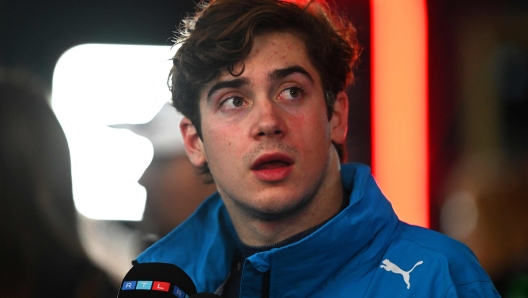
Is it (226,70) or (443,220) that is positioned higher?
(226,70)

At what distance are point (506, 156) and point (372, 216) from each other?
3.42 feet

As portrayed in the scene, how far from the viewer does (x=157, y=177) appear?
2.12m

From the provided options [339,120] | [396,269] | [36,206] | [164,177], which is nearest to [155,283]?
[396,269]

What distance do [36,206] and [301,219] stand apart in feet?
3.56

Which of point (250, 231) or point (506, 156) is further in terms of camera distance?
point (506, 156)

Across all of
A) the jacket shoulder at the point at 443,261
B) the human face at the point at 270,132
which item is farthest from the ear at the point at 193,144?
the jacket shoulder at the point at 443,261

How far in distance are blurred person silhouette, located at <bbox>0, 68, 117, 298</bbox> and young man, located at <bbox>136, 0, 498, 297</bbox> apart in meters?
0.65

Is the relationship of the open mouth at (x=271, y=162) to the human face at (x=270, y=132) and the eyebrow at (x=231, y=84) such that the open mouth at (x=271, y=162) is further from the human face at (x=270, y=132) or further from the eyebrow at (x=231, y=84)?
the eyebrow at (x=231, y=84)

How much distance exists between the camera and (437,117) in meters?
2.03

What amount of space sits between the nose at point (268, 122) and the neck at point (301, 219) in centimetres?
17

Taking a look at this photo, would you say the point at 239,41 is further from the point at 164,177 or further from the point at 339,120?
the point at 164,177

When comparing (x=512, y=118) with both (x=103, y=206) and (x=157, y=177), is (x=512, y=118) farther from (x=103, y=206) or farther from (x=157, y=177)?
(x=103, y=206)

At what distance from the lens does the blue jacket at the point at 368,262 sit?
1188 mm

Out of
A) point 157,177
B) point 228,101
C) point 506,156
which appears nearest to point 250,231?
point 228,101
